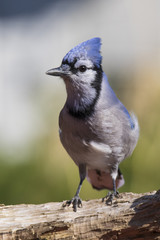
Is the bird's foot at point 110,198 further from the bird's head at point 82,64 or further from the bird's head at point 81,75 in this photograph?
the bird's head at point 82,64

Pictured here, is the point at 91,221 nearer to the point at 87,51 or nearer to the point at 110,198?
the point at 110,198

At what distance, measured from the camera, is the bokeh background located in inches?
94.7

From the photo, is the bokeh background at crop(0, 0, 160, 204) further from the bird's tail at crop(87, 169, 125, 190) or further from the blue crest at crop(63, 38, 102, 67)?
the bird's tail at crop(87, 169, 125, 190)

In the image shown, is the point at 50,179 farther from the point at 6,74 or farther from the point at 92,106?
the point at 6,74

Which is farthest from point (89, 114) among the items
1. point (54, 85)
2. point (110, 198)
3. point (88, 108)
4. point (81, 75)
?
point (54, 85)

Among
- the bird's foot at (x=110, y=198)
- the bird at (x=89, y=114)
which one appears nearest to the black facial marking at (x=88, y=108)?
the bird at (x=89, y=114)

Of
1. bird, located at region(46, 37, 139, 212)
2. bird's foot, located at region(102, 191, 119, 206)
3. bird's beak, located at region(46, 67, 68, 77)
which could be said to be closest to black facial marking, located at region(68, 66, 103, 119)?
bird, located at region(46, 37, 139, 212)

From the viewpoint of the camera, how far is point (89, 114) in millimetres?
1652

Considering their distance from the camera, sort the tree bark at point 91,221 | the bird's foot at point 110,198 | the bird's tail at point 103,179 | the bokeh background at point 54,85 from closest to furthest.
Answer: the tree bark at point 91,221 < the bird's foot at point 110,198 < the bird's tail at point 103,179 < the bokeh background at point 54,85

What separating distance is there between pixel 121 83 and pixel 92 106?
1.21 m

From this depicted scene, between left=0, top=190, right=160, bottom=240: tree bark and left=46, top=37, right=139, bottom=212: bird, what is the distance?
0.21 ft

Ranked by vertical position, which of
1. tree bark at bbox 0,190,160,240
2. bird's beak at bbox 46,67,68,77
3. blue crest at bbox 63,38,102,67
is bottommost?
tree bark at bbox 0,190,160,240

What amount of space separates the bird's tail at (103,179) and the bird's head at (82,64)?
44 centimetres

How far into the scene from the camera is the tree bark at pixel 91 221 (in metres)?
1.46
